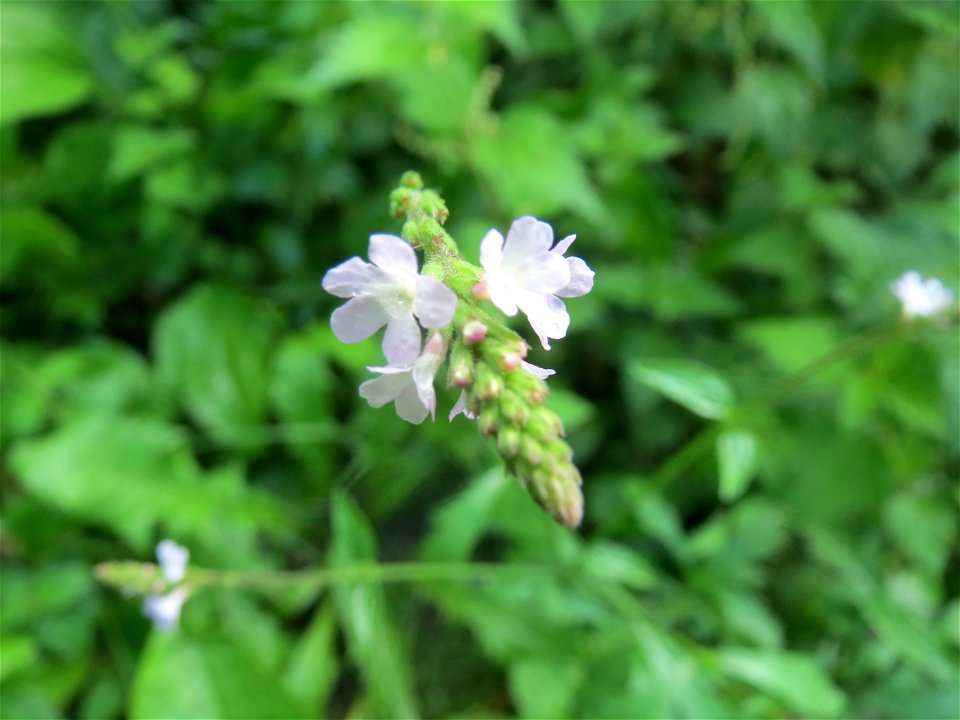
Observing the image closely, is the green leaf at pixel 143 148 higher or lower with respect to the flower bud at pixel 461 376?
lower

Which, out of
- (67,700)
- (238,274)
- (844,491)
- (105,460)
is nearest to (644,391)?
(844,491)

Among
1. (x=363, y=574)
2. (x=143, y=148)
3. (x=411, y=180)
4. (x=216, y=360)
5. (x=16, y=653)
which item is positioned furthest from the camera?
(x=216, y=360)

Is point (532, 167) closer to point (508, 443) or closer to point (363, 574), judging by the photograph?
point (363, 574)

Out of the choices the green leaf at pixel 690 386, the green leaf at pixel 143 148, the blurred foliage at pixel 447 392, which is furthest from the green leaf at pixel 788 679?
the green leaf at pixel 143 148

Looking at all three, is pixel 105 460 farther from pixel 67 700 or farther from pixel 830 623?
pixel 830 623

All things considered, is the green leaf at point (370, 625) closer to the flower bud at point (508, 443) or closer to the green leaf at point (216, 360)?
the green leaf at point (216, 360)

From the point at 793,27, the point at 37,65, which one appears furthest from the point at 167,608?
the point at 793,27
